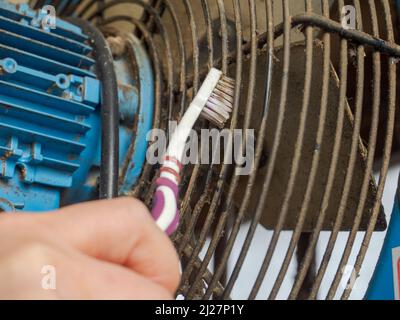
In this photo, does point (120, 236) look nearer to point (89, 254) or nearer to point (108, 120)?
point (89, 254)

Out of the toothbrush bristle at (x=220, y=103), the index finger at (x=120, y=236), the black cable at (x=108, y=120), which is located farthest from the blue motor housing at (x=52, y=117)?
the index finger at (x=120, y=236)

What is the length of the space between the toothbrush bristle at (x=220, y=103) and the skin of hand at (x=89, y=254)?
29cm

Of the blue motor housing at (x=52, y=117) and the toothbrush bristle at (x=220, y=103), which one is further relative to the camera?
the blue motor housing at (x=52, y=117)

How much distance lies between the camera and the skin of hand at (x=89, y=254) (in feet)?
1.32

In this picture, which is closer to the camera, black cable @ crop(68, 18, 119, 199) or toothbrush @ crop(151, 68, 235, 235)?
toothbrush @ crop(151, 68, 235, 235)

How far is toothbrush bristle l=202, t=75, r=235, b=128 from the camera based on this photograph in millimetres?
740

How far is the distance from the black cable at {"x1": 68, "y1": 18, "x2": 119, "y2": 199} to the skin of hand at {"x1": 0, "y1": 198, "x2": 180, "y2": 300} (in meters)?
0.34

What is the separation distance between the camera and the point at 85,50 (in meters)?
0.95

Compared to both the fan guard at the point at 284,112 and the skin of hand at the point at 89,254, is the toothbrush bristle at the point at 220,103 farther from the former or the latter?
the skin of hand at the point at 89,254

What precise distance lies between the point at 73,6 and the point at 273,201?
0.63m

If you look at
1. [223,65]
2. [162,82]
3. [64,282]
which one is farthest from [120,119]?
[64,282]

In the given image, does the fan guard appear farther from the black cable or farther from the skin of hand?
the skin of hand

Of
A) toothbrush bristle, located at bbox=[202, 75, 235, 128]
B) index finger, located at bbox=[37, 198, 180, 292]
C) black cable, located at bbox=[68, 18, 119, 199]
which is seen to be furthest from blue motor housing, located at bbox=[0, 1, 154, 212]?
index finger, located at bbox=[37, 198, 180, 292]

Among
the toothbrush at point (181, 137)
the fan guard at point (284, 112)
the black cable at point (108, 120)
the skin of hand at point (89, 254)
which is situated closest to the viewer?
the skin of hand at point (89, 254)
